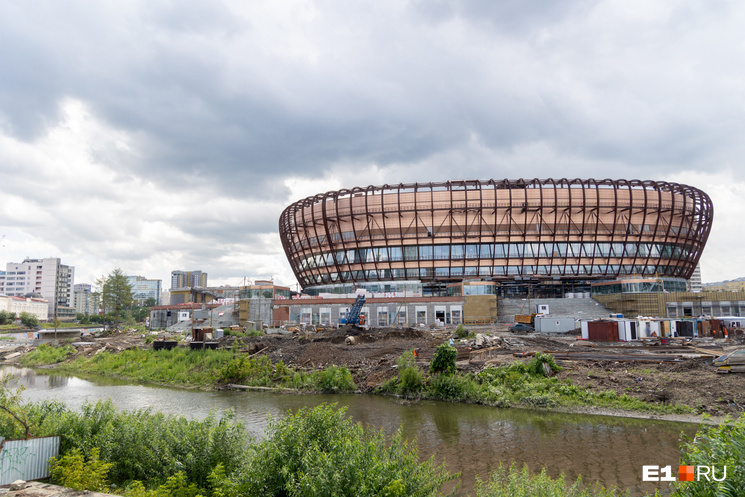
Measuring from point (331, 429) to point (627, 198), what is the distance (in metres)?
77.8

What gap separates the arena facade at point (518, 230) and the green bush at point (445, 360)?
49.1 metres

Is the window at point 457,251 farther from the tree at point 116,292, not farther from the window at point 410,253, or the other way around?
the tree at point 116,292

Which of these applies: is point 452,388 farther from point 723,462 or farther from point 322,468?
point 723,462

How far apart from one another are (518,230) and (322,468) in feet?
238

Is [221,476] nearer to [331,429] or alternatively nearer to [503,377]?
[331,429]

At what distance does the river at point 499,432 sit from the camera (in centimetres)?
1429

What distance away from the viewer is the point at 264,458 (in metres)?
9.41

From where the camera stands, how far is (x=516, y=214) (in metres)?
74.9

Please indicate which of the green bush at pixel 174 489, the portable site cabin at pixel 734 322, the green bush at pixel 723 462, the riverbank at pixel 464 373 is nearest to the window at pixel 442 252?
the riverbank at pixel 464 373

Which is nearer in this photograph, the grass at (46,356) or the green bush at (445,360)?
the green bush at (445,360)

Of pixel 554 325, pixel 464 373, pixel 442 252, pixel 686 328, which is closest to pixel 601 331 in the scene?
pixel 554 325

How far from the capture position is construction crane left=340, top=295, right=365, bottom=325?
184 ft

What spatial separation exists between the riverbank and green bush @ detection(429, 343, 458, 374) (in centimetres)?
87

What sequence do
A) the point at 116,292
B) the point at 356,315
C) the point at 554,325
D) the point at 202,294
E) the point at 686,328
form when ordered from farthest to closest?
1. the point at 202,294
2. the point at 116,292
3. the point at 356,315
4. the point at 554,325
5. the point at 686,328
